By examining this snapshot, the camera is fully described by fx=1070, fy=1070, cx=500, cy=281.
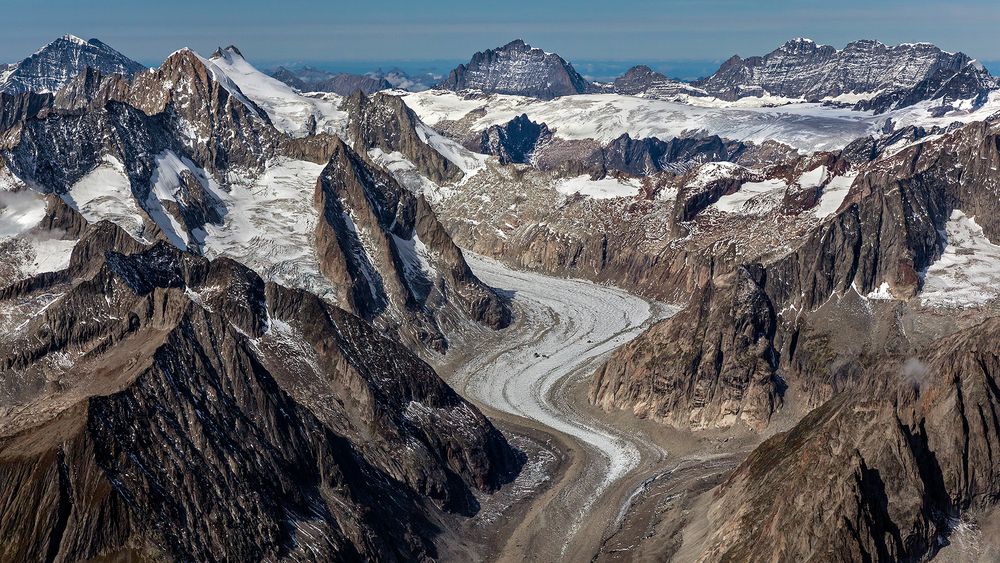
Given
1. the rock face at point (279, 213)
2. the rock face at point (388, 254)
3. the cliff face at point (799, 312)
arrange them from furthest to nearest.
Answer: the rock face at point (388, 254), the rock face at point (279, 213), the cliff face at point (799, 312)

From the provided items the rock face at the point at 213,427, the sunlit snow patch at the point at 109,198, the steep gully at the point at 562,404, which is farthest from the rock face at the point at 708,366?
the sunlit snow patch at the point at 109,198

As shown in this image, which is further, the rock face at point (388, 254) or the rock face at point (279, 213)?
the rock face at point (388, 254)

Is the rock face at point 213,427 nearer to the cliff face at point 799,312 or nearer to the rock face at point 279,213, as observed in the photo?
the cliff face at point 799,312


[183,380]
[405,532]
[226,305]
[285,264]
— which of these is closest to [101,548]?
[183,380]

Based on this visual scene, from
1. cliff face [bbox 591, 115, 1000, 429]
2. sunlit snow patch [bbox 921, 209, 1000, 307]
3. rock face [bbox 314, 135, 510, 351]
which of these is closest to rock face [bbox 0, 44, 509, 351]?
rock face [bbox 314, 135, 510, 351]

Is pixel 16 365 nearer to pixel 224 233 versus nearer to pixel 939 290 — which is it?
pixel 224 233

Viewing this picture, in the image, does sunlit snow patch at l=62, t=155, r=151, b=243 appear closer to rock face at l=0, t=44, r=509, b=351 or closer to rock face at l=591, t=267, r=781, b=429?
rock face at l=0, t=44, r=509, b=351
